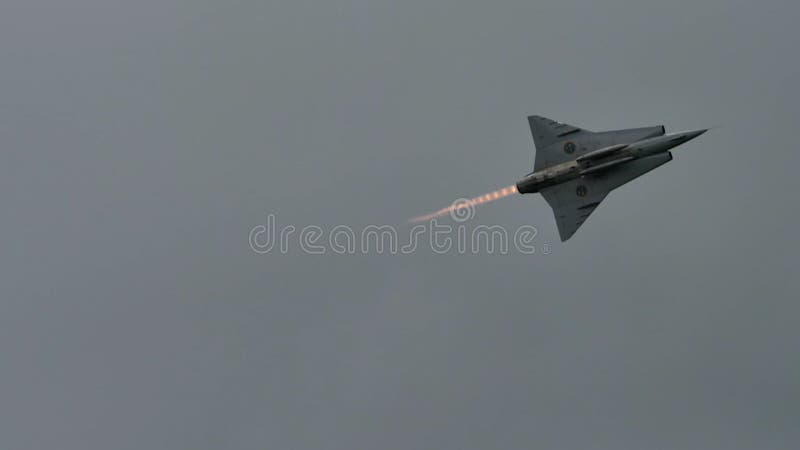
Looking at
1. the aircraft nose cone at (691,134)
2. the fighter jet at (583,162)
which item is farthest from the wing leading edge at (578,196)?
the aircraft nose cone at (691,134)

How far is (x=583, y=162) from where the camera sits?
104 metres

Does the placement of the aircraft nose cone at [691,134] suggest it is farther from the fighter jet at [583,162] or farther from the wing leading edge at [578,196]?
the wing leading edge at [578,196]

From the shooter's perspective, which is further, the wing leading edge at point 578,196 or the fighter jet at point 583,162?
the wing leading edge at point 578,196

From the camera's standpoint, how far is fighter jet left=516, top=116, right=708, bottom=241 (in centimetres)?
10212

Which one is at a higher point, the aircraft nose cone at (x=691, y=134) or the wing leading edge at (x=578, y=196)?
the aircraft nose cone at (x=691, y=134)

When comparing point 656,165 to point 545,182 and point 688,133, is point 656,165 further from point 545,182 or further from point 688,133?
point 545,182

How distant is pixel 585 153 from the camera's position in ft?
348

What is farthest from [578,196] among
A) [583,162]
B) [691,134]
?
[691,134]

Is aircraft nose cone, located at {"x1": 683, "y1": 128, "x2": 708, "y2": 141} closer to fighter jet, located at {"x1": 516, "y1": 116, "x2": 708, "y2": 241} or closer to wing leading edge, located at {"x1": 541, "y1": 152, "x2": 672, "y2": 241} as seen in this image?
fighter jet, located at {"x1": 516, "y1": 116, "x2": 708, "y2": 241}

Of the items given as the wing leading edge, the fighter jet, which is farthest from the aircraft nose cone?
the wing leading edge

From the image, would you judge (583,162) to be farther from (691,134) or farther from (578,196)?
(691,134)

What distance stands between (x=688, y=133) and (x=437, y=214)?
107 ft

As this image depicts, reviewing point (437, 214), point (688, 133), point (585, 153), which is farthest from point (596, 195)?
point (437, 214)

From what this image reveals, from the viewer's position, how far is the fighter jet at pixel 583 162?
102m
